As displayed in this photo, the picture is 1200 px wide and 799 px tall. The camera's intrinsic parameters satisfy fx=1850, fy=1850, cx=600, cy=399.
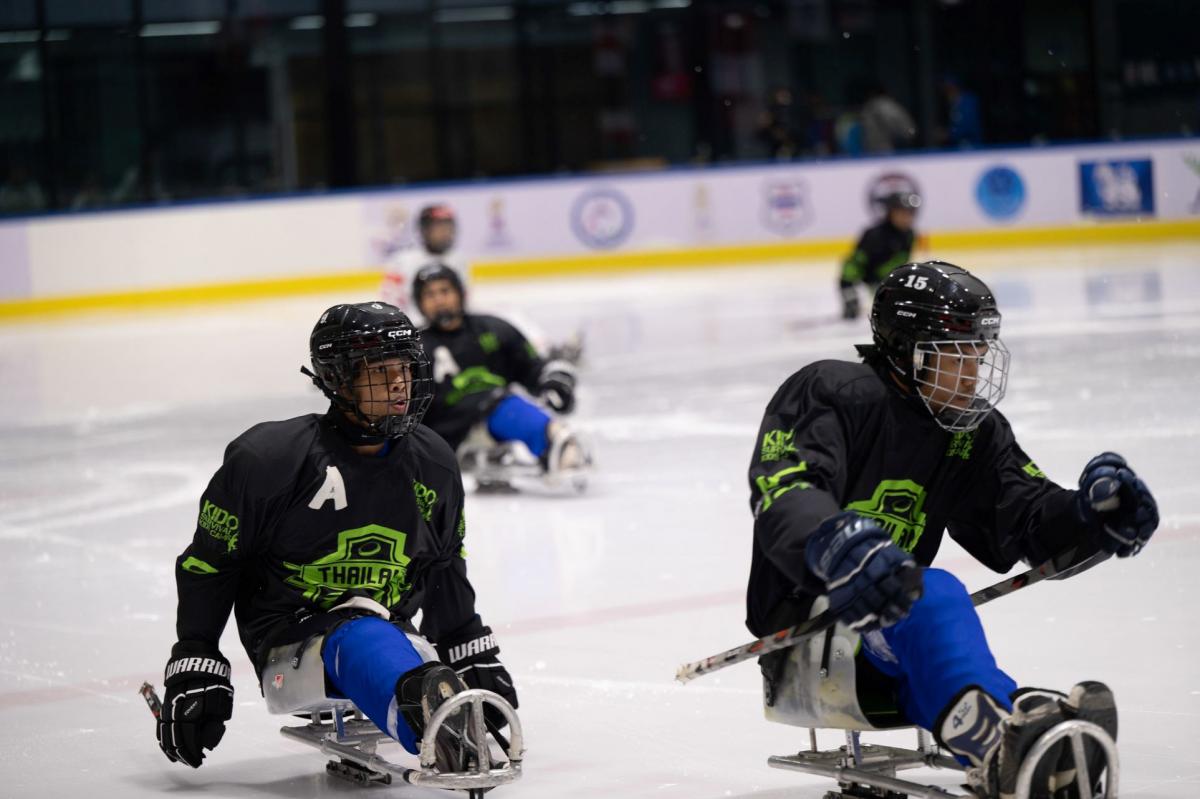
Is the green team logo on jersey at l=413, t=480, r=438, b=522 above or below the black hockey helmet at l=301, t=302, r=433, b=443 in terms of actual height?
below

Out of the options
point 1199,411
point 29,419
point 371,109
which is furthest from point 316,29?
point 1199,411

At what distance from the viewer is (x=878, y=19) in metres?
19.7

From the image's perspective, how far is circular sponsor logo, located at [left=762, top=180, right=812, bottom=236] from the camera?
16.8 meters

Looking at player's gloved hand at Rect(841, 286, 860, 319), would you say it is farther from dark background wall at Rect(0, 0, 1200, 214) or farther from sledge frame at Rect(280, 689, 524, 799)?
sledge frame at Rect(280, 689, 524, 799)

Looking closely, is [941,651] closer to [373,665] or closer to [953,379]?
[953,379]

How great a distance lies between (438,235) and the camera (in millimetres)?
8727

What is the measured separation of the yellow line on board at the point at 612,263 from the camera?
1568cm

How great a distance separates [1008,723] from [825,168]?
1444 centimetres

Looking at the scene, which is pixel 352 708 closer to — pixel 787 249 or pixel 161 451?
pixel 161 451

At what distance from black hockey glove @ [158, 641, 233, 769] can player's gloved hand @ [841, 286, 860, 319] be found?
29.8 feet

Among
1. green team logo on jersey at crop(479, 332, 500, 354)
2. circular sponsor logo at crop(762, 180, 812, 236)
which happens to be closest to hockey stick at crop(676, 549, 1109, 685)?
green team logo on jersey at crop(479, 332, 500, 354)

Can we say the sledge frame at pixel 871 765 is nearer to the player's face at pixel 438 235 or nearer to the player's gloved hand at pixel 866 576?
the player's gloved hand at pixel 866 576

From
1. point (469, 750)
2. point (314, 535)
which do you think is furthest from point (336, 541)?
point (469, 750)

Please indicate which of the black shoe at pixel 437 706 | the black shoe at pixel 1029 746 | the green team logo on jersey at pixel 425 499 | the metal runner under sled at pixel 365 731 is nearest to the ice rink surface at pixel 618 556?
the metal runner under sled at pixel 365 731
